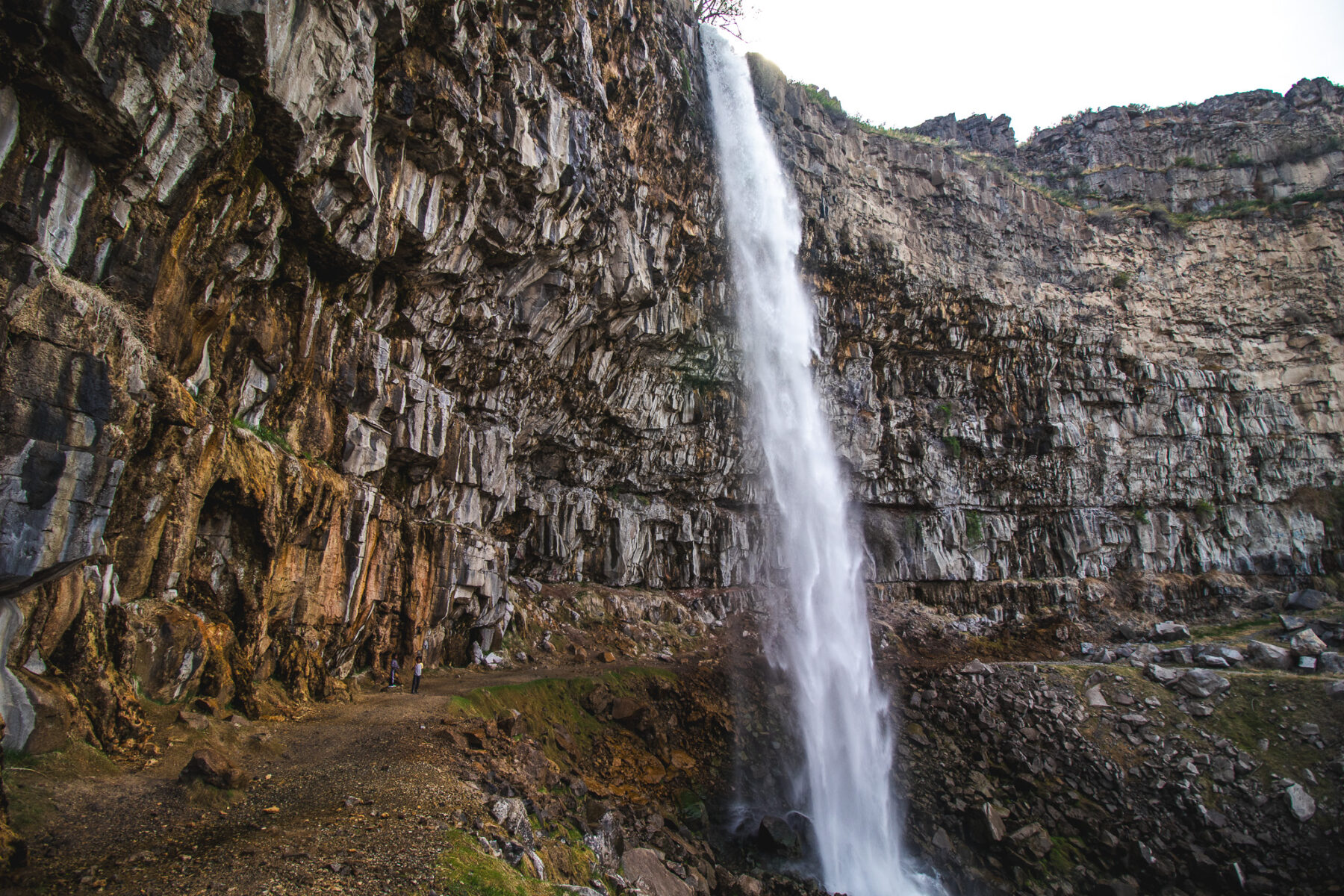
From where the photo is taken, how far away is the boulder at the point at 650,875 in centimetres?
1112

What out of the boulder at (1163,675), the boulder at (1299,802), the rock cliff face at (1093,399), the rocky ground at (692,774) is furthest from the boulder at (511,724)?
the rock cliff face at (1093,399)

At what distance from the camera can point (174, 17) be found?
7621mm

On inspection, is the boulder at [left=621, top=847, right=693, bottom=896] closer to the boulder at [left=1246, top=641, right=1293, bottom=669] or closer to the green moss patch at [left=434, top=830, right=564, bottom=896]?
the green moss patch at [left=434, top=830, right=564, bottom=896]

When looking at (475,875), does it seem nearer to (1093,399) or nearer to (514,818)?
(514,818)

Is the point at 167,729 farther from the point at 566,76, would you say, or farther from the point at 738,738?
the point at 566,76

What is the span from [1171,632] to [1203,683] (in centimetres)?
966

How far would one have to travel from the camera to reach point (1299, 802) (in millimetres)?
17688

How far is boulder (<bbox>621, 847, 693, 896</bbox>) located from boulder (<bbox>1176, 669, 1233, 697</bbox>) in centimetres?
2199

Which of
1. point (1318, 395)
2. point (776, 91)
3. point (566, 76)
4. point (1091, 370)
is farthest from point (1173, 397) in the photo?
Answer: point (566, 76)

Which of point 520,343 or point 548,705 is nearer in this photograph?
point 548,705

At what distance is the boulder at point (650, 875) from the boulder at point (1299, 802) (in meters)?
18.7

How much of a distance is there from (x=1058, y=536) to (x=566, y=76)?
37254 mm

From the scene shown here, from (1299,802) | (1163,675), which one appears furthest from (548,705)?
(1163,675)

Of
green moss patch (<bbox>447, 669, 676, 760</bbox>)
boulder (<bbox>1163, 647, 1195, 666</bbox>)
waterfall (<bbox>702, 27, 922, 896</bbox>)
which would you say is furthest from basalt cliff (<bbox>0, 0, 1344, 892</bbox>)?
boulder (<bbox>1163, 647, 1195, 666</bbox>)
